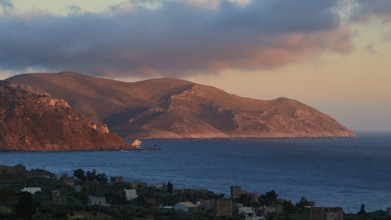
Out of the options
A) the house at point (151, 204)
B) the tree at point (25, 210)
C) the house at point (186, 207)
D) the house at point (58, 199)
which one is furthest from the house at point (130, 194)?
the tree at point (25, 210)

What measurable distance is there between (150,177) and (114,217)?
3628 inches

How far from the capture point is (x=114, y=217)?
63000 mm

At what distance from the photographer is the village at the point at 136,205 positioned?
63.2 m

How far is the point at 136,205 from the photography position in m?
79.3

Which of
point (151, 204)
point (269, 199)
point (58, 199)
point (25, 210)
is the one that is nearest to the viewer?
point (25, 210)

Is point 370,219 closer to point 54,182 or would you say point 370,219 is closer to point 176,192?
point 176,192

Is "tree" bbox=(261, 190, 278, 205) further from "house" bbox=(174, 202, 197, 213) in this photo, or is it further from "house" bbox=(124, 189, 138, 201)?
"house" bbox=(124, 189, 138, 201)

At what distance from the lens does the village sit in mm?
63156

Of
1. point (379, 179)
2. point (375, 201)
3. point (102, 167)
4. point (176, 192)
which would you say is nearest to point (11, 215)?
point (176, 192)

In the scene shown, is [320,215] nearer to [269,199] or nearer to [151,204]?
[151,204]

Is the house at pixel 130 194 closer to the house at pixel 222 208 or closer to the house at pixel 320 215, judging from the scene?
the house at pixel 222 208

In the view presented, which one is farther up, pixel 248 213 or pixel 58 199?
pixel 58 199

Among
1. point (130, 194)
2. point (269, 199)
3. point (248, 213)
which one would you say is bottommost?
point (248, 213)

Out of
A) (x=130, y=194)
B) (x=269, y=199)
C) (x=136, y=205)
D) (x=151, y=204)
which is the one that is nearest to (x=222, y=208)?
(x=151, y=204)
